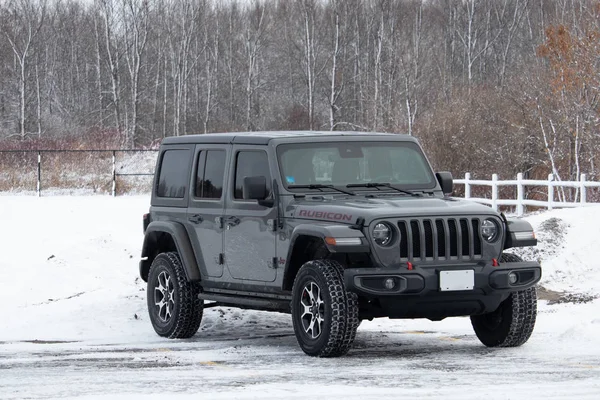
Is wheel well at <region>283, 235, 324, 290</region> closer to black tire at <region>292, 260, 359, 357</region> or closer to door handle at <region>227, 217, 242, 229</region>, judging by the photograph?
black tire at <region>292, 260, 359, 357</region>

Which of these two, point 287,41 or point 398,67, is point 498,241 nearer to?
point 398,67

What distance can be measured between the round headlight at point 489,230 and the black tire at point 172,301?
3.16 m

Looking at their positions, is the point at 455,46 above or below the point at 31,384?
above

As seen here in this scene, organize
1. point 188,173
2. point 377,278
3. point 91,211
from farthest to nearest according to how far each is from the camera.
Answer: point 91,211 < point 188,173 < point 377,278

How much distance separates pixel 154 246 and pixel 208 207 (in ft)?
4.24

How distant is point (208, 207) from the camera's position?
1174 centimetres

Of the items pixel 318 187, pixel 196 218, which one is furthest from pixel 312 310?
pixel 196 218

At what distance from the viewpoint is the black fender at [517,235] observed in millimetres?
10242

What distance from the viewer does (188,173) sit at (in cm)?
1219

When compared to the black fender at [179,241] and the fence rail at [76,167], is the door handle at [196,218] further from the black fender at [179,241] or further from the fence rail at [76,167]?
the fence rail at [76,167]

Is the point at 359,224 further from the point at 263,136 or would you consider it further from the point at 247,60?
the point at 247,60

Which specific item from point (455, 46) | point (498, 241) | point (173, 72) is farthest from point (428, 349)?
point (455, 46)

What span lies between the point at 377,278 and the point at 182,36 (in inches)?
2467

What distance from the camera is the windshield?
1093 cm
